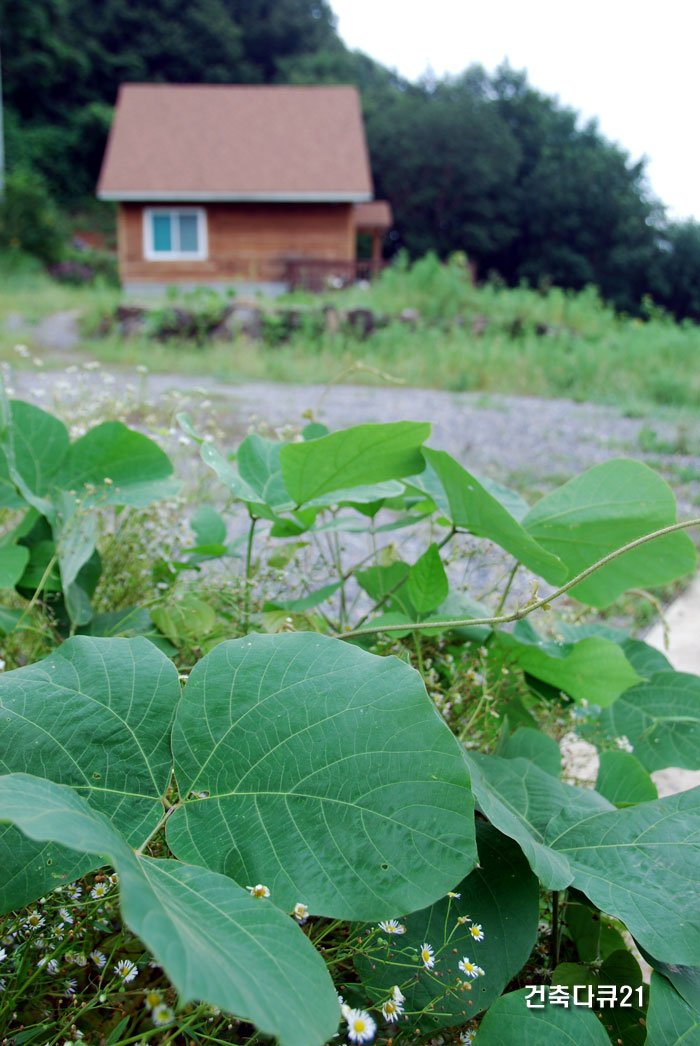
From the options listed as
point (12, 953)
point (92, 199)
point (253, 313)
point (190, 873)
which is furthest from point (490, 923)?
point (92, 199)

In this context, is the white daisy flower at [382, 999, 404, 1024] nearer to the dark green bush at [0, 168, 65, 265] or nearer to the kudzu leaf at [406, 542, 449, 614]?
the kudzu leaf at [406, 542, 449, 614]

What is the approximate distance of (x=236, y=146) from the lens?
16250mm

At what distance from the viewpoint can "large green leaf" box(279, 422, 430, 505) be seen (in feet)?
2.76

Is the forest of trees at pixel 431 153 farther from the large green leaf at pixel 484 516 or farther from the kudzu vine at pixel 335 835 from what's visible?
the kudzu vine at pixel 335 835

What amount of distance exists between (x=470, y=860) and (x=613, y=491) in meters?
0.55

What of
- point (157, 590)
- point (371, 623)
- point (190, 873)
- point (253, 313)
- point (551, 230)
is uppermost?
point (190, 873)

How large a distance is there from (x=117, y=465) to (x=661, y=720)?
854 mm

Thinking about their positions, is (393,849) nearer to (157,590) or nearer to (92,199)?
(157,590)

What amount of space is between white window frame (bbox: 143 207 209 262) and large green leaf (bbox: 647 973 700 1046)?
16409mm

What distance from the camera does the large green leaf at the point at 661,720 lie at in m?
1.04

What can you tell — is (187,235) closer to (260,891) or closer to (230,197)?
(230,197)

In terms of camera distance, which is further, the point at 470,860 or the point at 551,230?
the point at 551,230

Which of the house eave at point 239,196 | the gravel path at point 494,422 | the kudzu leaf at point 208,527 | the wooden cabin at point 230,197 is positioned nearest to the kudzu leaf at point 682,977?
the kudzu leaf at point 208,527

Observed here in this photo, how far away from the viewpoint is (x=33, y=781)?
493 millimetres
